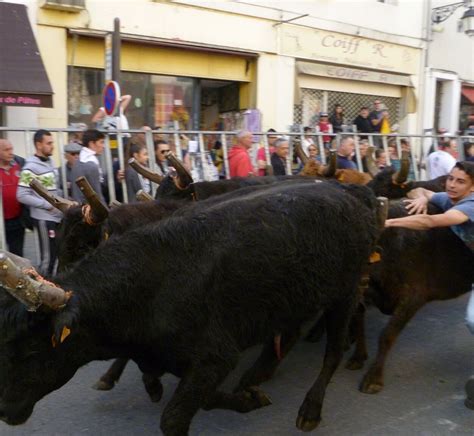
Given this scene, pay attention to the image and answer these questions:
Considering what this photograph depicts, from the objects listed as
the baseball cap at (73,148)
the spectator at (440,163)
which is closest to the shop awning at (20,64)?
the baseball cap at (73,148)

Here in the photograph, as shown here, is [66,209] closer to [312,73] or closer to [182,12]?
[182,12]

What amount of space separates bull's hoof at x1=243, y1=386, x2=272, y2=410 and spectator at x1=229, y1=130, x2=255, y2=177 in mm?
3875

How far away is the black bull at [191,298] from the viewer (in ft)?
9.61

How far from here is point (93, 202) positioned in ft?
14.1

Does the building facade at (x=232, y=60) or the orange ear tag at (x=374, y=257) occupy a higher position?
the building facade at (x=232, y=60)

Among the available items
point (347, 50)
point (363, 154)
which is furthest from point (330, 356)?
point (347, 50)

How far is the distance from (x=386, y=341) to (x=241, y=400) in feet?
A: 4.21

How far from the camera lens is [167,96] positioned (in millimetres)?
13703

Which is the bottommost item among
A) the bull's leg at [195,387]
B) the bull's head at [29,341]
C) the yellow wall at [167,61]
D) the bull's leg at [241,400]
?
the bull's leg at [241,400]

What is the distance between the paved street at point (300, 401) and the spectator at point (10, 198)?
89.1 inches

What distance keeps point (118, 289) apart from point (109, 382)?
5.07 ft

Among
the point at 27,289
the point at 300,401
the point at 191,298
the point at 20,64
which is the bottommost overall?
the point at 300,401

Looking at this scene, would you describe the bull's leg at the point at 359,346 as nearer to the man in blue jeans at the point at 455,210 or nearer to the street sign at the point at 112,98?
the man in blue jeans at the point at 455,210

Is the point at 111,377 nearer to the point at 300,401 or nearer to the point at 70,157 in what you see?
the point at 300,401
